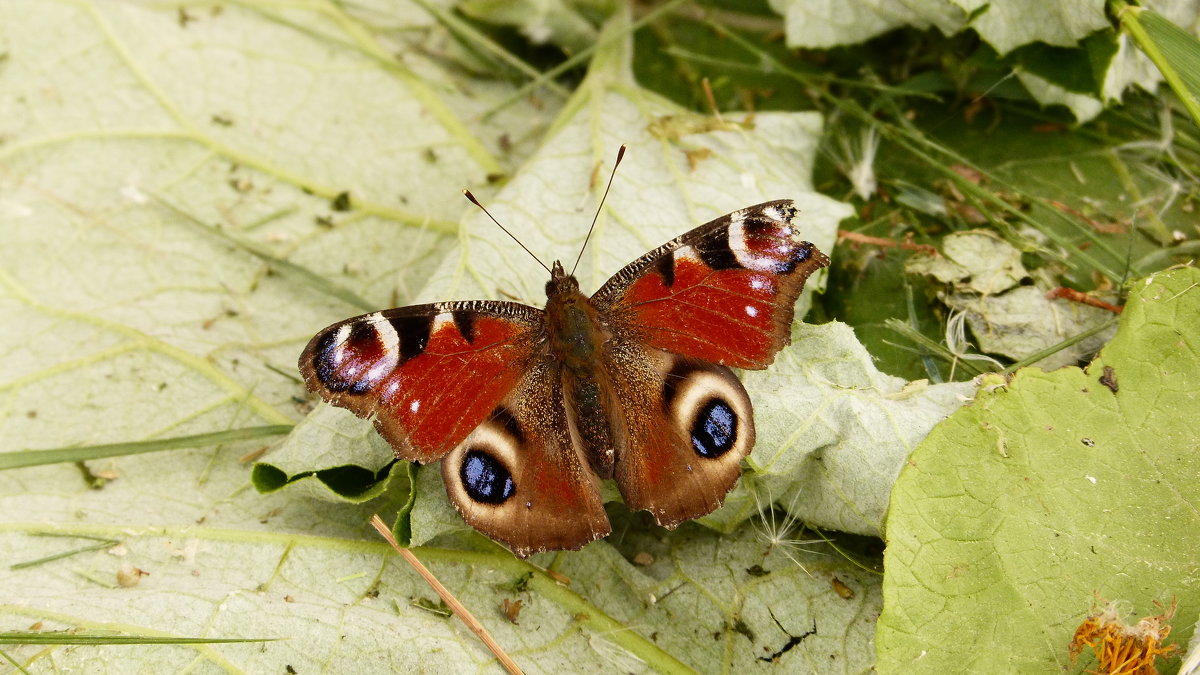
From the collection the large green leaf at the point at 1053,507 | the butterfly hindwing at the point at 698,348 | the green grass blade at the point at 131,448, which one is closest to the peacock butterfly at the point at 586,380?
the butterfly hindwing at the point at 698,348

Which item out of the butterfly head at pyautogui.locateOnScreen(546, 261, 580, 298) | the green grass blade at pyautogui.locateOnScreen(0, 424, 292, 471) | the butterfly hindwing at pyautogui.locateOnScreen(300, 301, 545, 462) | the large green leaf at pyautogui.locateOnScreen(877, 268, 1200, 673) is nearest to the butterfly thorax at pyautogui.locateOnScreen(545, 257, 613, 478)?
the butterfly head at pyautogui.locateOnScreen(546, 261, 580, 298)

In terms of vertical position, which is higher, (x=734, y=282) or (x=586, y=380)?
(x=734, y=282)

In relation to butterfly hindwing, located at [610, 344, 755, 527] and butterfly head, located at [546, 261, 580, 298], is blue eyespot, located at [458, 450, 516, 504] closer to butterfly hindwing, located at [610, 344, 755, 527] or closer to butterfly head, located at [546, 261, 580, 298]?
butterfly hindwing, located at [610, 344, 755, 527]

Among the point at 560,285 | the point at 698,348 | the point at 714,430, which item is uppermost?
the point at 560,285

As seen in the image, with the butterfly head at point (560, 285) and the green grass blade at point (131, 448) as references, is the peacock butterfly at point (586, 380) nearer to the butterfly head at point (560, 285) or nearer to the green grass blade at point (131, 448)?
the butterfly head at point (560, 285)

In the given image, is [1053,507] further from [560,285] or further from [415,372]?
[415,372]

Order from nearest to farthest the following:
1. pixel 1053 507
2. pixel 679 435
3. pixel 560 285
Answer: pixel 1053 507
pixel 679 435
pixel 560 285

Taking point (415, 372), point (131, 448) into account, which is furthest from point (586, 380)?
point (131, 448)
